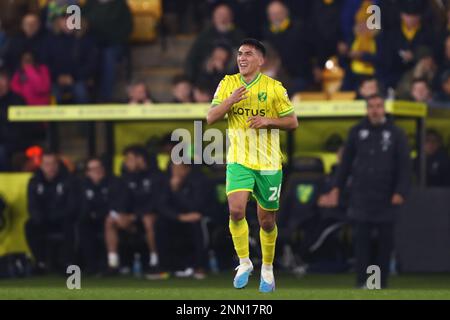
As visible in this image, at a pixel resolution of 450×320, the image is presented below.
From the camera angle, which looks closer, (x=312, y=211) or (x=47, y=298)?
(x=47, y=298)

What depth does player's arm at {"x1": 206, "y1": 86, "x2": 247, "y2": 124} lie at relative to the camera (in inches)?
525

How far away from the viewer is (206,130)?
20875mm

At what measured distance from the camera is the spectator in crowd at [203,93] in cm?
2086

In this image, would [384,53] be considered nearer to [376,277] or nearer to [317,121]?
[317,121]

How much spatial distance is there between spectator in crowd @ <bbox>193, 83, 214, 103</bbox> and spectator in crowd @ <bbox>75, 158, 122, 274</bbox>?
5.07 ft

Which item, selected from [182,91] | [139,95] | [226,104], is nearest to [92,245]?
[139,95]

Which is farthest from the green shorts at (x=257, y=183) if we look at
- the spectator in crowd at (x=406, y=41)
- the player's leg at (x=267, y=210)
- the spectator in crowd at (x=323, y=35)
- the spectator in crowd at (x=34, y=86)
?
the spectator in crowd at (x=34, y=86)

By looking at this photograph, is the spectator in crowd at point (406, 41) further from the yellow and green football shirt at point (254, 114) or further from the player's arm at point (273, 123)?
the player's arm at point (273, 123)

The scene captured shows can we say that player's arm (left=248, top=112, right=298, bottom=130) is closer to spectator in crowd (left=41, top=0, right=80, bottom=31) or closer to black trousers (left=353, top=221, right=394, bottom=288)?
black trousers (left=353, top=221, right=394, bottom=288)

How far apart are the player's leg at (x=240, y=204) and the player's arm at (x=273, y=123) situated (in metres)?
0.49

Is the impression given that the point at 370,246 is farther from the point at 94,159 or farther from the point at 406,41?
the point at 406,41

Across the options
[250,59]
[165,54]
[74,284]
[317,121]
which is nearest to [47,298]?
[250,59]
